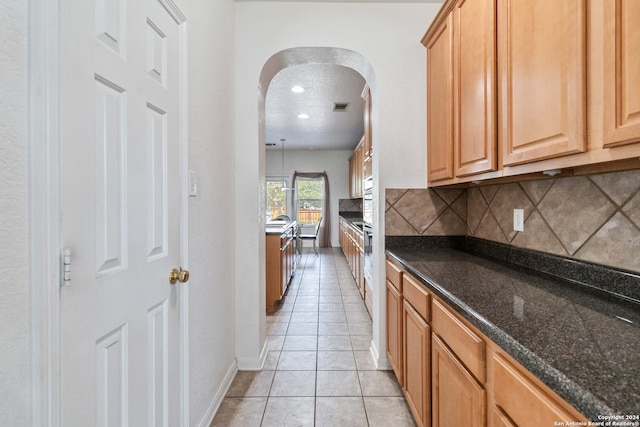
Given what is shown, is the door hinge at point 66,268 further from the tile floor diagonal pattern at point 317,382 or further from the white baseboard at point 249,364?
the white baseboard at point 249,364

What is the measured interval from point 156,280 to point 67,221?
48 cm

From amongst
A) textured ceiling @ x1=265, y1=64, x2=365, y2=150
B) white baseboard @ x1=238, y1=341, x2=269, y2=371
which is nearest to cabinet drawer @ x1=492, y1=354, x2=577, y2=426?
white baseboard @ x1=238, y1=341, x2=269, y2=371

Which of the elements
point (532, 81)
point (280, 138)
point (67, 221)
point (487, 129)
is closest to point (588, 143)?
point (532, 81)

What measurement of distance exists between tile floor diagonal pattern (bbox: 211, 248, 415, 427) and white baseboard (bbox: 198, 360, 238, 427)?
35 mm

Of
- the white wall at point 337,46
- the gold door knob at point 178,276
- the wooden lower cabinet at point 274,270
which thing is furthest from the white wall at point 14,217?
the wooden lower cabinet at point 274,270

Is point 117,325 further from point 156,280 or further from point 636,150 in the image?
point 636,150

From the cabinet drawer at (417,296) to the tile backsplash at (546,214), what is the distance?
57cm

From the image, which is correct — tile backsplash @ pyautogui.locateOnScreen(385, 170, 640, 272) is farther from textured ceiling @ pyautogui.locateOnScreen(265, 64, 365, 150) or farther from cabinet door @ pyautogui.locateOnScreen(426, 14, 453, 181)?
textured ceiling @ pyautogui.locateOnScreen(265, 64, 365, 150)

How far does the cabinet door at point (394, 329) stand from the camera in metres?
Result: 1.82

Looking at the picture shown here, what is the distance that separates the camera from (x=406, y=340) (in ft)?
5.62

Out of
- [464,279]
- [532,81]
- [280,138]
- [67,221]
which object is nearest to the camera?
[67,221]

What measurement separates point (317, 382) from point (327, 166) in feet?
21.9

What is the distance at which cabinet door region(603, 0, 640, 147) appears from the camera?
754mm

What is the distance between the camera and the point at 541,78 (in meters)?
1.05
